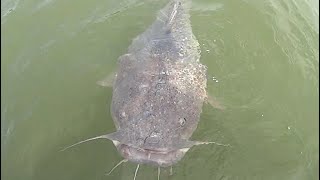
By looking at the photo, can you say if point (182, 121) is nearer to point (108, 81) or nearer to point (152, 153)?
point (152, 153)

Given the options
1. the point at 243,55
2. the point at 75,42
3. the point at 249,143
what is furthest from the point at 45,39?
the point at 249,143

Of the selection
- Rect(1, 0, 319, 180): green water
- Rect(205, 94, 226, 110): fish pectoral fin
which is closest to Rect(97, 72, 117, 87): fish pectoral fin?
Rect(1, 0, 319, 180): green water

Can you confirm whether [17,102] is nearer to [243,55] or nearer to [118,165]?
[118,165]

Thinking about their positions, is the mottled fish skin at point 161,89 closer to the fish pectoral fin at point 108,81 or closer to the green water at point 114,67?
the fish pectoral fin at point 108,81

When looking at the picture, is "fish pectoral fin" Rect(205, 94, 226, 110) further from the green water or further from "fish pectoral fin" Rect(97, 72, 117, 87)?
"fish pectoral fin" Rect(97, 72, 117, 87)

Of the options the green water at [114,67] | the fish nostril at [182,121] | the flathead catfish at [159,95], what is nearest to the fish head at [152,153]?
the flathead catfish at [159,95]

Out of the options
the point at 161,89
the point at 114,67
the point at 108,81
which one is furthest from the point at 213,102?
the point at 114,67
